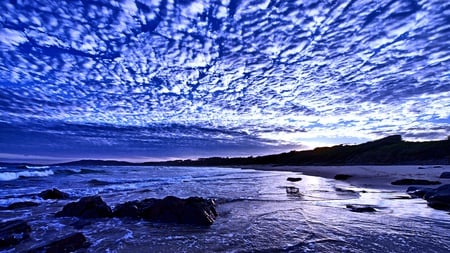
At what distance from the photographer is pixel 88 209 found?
36.7ft

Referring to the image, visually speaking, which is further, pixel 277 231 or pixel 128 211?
pixel 128 211

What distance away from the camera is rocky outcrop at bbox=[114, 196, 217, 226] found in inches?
384

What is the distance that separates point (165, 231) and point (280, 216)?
453cm

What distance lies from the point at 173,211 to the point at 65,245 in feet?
13.2

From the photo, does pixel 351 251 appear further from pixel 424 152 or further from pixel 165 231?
pixel 424 152

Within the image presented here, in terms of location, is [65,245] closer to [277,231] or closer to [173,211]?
[173,211]

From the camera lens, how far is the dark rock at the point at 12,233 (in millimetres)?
7227

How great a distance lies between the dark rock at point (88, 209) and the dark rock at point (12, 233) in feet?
7.89

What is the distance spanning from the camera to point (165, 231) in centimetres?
877

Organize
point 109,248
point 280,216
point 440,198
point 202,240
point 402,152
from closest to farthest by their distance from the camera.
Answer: point 109,248
point 202,240
point 280,216
point 440,198
point 402,152

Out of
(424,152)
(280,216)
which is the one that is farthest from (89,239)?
(424,152)

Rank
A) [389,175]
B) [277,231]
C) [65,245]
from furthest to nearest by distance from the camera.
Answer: [389,175]
[277,231]
[65,245]

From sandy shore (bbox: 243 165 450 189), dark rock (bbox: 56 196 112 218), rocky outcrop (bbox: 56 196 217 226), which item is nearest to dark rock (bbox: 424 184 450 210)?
sandy shore (bbox: 243 165 450 189)

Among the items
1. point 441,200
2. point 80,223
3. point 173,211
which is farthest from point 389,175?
point 80,223
